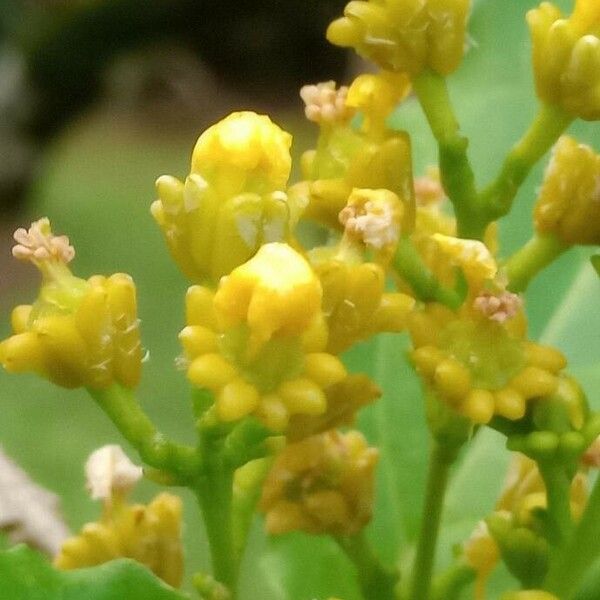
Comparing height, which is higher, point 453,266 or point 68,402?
point 453,266

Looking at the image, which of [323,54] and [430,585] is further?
[323,54]

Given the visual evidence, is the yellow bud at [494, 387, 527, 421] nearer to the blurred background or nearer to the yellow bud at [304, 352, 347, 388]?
the yellow bud at [304, 352, 347, 388]

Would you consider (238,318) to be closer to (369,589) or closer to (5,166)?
(369,589)

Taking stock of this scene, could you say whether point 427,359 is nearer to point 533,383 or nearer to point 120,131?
point 533,383

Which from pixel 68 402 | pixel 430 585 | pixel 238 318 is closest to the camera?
pixel 238 318

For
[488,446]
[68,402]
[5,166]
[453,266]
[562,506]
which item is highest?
[453,266]

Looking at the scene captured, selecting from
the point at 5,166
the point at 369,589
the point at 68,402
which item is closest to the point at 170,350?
the point at 68,402
